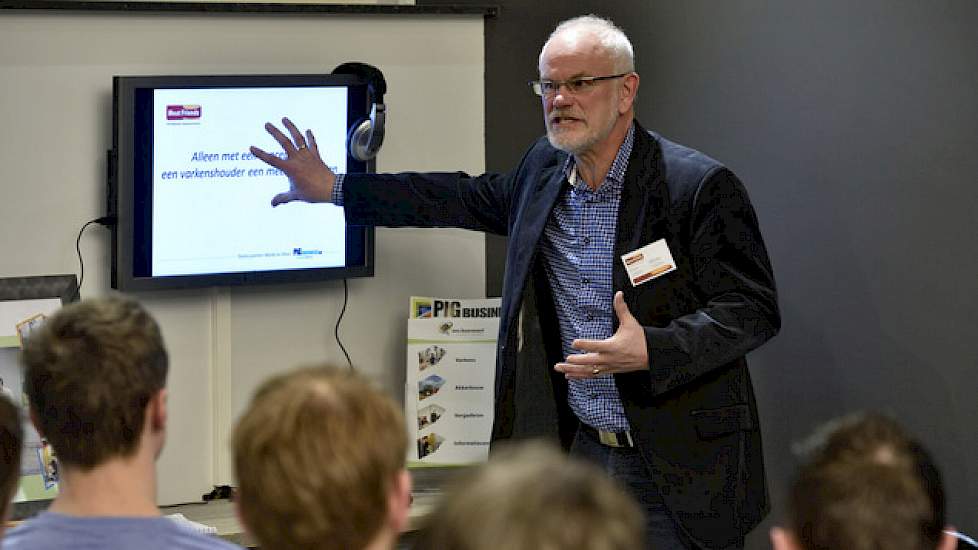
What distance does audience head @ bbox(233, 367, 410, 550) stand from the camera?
55.1 inches

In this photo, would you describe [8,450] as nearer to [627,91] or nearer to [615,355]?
[615,355]

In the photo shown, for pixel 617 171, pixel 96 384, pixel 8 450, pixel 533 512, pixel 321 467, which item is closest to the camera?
pixel 533 512

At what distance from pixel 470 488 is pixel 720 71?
9.21 ft

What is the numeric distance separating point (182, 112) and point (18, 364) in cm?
79

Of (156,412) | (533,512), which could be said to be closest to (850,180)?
(156,412)

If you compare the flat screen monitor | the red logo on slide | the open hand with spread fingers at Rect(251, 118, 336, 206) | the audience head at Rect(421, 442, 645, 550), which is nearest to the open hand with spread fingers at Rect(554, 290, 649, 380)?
the open hand with spread fingers at Rect(251, 118, 336, 206)

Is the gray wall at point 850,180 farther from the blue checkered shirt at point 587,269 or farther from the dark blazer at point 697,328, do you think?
the blue checkered shirt at point 587,269

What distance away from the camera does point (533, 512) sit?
1.10 meters

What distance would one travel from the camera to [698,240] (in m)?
3.14

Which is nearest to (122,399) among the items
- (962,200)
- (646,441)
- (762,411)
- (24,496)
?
(646,441)

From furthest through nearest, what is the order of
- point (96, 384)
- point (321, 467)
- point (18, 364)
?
point (18, 364) < point (96, 384) < point (321, 467)

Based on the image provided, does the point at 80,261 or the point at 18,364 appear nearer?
the point at 18,364

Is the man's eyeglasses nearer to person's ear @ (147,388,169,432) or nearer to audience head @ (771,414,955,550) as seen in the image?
person's ear @ (147,388,169,432)

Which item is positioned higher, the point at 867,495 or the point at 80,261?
the point at 80,261
